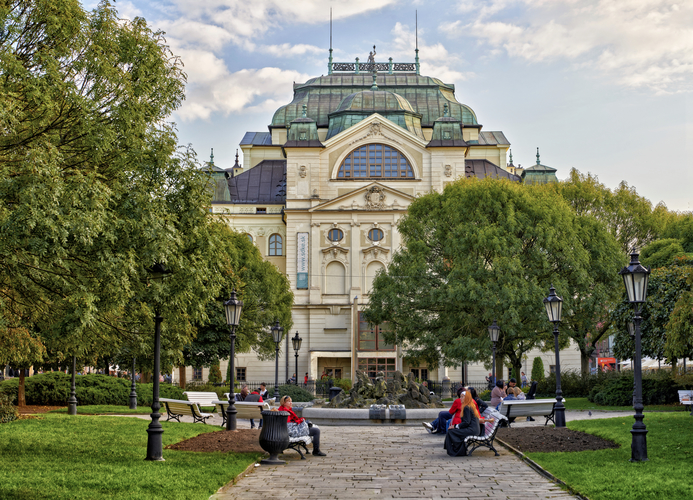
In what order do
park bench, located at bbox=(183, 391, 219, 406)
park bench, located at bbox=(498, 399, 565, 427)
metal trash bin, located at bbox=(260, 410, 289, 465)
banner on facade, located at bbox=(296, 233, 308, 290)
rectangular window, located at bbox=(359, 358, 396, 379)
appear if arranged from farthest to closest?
banner on facade, located at bbox=(296, 233, 308, 290) < rectangular window, located at bbox=(359, 358, 396, 379) < park bench, located at bbox=(183, 391, 219, 406) < park bench, located at bbox=(498, 399, 565, 427) < metal trash bin, located at bbox=(260, 410, 289, 465)

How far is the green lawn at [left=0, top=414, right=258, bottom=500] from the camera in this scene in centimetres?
1054

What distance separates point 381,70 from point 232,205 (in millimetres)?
21879

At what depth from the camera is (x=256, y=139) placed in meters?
69.5

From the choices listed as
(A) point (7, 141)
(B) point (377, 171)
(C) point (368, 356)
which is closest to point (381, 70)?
(B) point (377, 171)

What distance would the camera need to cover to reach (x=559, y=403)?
19.5m

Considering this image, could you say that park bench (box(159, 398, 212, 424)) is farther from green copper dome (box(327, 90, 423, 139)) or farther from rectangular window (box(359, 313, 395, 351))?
green copper dome (box(327, 90, 423, 139))

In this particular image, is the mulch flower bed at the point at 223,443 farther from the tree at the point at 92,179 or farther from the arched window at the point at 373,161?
the arched window at the point at 373,161

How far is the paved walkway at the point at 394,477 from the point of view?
432 inches

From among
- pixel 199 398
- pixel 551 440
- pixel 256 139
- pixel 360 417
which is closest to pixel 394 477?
pixel 551 440

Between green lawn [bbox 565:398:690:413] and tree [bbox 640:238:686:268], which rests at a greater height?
tree [bbox 640:238:686:268]

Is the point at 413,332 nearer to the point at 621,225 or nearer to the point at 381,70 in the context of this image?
the point at 621,225

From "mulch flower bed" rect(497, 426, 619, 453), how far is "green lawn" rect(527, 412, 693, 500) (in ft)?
1.52

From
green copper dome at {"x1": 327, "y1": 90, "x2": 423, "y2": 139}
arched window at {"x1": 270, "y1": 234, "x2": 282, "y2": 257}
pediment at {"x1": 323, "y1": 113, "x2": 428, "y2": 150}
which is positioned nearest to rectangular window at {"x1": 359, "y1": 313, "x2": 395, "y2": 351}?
arched window at {"x1": 270, "y1": 234, "x2": 282, "y2": 257}

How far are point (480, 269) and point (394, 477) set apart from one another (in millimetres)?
24732
